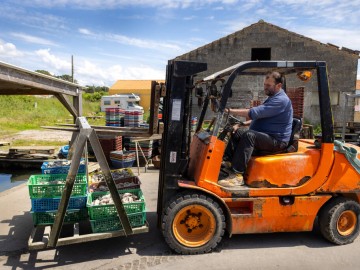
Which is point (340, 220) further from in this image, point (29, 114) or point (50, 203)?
point (29, 114)

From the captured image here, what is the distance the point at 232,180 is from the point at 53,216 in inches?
101

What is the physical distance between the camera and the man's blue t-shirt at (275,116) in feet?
15.0

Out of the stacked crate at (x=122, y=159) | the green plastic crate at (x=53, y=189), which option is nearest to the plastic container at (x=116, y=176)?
the green plastic crate at (x=53, y=189)

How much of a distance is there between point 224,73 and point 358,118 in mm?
30927

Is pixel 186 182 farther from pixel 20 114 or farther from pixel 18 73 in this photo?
pixel 20 114

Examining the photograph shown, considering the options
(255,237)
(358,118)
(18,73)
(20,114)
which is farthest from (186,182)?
(358,118)

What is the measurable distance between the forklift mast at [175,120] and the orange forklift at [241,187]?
0.04ft

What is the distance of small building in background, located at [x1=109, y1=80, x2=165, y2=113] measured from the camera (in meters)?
42.9

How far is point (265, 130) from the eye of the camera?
4820 mm

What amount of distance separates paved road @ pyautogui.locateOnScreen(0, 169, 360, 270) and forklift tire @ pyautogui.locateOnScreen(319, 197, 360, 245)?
0.44ft

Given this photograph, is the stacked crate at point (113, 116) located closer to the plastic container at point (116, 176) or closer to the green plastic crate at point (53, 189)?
the plastic container at point (116, 176)

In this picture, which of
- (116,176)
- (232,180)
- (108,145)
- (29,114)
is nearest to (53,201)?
(116,176)

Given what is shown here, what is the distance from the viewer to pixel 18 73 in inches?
269

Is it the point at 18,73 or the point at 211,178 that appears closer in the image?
the point at 211,178
